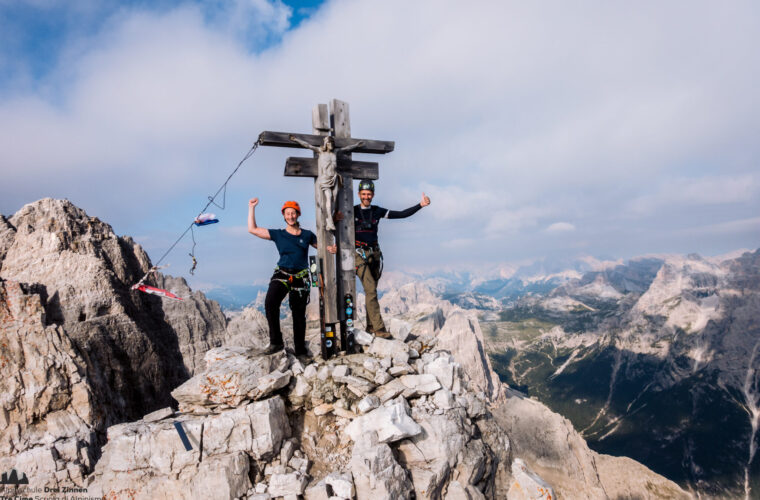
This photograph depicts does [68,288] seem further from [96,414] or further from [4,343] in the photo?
[96,414]

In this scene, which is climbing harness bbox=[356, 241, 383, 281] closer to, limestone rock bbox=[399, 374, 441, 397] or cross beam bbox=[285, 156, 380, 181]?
cross beam bbox=[285, 156, 380, 181]

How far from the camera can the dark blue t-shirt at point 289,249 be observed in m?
9.38

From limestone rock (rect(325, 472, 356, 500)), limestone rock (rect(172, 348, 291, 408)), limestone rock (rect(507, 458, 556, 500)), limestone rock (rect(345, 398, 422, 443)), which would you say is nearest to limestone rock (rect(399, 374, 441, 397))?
limestone rock (rect(345, 398, 422, 443))

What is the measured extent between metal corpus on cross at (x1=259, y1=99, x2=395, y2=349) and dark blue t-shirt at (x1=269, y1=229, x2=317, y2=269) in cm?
53

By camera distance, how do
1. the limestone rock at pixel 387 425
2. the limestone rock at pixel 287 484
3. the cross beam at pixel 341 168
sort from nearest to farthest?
the limestone rock at pixel 287 484 → the limestone rock at pixel 387 425 → the cross beam at pixel 341 168

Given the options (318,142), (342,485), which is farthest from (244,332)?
(342,485)

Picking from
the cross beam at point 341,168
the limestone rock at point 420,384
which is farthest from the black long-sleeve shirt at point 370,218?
the limestone rock at point 420,384

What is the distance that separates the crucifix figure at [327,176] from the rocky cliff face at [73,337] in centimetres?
2263

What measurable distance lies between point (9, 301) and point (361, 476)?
30.2 m

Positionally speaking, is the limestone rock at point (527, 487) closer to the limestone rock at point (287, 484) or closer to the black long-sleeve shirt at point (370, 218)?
the limestone rock at point (287, 484)

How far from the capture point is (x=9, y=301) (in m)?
23.2

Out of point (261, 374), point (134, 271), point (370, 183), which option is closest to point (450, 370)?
point (261, 374)

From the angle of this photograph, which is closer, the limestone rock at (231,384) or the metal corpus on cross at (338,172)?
the limestone rock at (231,384)

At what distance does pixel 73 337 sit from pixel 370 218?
28.6 metres
